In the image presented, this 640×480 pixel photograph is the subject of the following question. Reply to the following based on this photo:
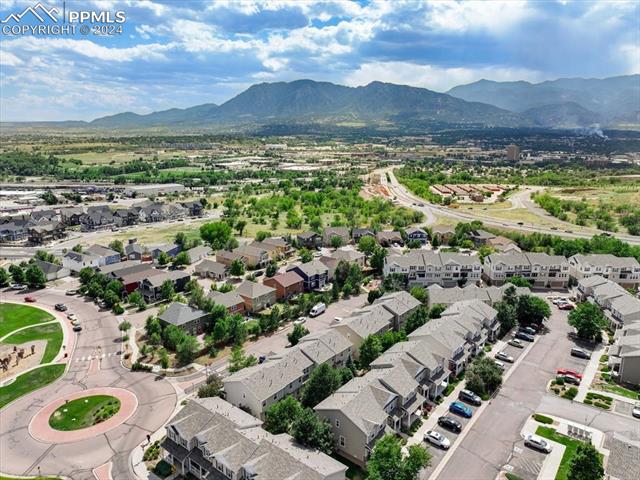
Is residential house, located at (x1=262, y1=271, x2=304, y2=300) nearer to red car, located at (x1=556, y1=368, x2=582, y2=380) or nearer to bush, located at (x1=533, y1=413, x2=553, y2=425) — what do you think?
red car, located at (x1=556, y1=368, x2=582, y2=380)

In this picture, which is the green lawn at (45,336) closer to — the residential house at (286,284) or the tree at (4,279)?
the tree at (4,279)

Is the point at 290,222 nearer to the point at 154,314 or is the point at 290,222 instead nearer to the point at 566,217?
the point at 154,314

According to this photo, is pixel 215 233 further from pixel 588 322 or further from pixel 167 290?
pixel 588 322

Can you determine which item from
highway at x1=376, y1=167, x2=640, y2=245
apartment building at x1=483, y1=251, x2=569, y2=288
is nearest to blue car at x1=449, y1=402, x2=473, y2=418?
apartment building at x1=483, y1=251, x2=569, y2=288

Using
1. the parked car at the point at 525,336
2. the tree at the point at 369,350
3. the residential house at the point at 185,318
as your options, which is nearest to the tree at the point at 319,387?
the tree at the point at 369,350

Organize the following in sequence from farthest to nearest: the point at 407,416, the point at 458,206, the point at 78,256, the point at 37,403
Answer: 1. the point at 458,206
2. the point at 78,256
3. the point at 37,403
4. the point at 407,416

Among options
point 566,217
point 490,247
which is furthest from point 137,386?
point 566,217

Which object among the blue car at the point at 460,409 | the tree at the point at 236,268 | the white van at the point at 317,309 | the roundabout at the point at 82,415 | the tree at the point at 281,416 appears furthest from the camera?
the tree at the point at 236,268
